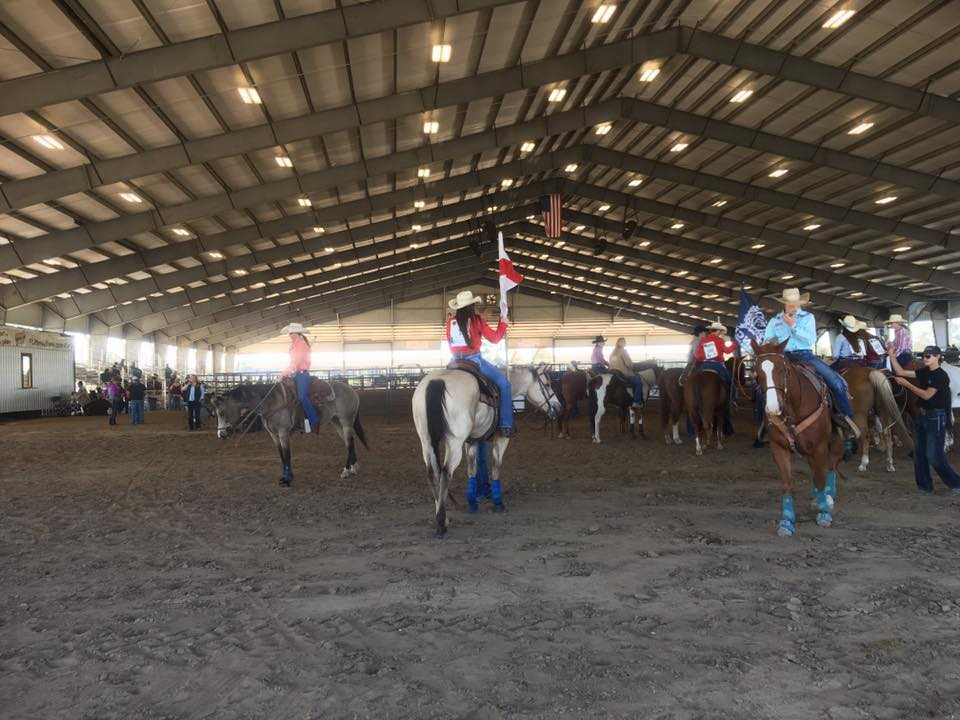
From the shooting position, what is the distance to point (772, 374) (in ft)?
18.6

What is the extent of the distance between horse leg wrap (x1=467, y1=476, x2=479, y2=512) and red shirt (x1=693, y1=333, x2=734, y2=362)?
701 cm

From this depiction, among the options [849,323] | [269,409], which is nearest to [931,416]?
[849,323]

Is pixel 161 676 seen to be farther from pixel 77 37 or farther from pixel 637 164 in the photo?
pixel 637 164

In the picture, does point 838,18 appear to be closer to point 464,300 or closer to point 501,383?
point 464,300

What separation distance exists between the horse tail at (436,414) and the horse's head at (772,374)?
9.66 ft

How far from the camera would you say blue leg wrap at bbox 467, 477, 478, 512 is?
22.8 ft

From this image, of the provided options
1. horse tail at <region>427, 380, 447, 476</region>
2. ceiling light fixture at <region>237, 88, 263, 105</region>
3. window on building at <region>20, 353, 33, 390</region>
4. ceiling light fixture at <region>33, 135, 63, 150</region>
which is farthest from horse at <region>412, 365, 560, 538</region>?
window on building at <region>20, 353, 33, 390</region>

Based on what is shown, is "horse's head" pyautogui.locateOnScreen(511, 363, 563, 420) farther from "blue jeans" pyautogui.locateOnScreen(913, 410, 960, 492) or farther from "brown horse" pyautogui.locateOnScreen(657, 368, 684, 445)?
"blue jeans" pyautogui.locateOnScreen(913, 410, 960, 492)

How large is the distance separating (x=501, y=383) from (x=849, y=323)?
6.65m

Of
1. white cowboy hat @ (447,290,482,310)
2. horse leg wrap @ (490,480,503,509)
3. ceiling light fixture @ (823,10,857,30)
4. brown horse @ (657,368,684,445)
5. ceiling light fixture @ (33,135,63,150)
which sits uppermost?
ceiling light fixture @ (823,10,857,30)

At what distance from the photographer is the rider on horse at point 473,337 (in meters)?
6.88

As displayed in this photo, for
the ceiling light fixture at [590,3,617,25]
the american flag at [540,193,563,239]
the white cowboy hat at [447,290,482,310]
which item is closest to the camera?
the white cowboy hat at [447,290,482,310]

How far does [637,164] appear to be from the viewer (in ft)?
78.0

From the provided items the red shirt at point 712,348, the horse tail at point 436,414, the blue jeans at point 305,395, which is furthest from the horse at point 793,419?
the blue jeans at point 305,395
